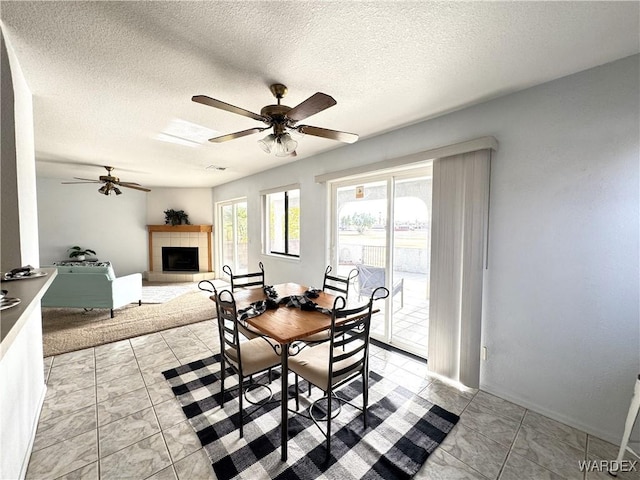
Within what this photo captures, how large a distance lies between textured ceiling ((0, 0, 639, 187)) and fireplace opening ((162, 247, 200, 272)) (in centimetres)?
475

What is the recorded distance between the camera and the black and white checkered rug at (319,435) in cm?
152

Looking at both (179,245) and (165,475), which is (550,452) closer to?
(165,475)

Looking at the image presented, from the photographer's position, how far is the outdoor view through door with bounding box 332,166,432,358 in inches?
112

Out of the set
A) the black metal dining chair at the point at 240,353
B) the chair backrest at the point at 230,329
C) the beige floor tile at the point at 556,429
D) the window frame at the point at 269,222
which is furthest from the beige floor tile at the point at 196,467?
the window frame at the point at 269,222

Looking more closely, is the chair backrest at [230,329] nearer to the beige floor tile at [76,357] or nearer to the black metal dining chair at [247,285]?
the black metal dining chair at [247,285]

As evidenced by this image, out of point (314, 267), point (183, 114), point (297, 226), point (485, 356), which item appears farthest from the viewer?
point (297, 226)

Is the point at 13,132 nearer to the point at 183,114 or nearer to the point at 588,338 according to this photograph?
the point at 183,114

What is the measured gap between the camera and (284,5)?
1.22 metres

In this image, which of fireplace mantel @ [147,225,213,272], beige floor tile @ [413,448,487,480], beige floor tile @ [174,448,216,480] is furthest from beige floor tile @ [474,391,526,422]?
fireplace mantel @ [147,225,213,272]

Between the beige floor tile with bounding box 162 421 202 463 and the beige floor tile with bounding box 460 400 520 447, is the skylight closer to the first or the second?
the beige floor tile with bounding box 162 421 202 463

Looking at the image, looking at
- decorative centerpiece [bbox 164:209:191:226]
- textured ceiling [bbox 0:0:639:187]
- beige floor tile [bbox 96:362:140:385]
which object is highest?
textured ceiling [bbox 0:0:639:187]

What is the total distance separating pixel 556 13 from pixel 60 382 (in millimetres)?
4373

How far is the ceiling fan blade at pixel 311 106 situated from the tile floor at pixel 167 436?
2179mm

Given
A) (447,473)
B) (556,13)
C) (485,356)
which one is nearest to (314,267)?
(485,356)
